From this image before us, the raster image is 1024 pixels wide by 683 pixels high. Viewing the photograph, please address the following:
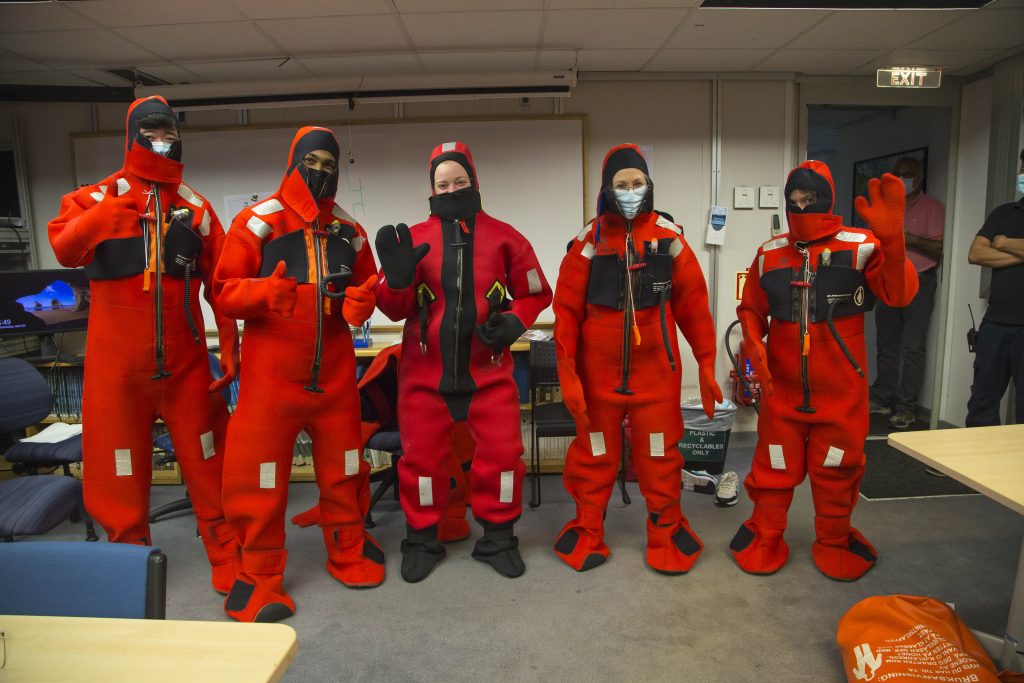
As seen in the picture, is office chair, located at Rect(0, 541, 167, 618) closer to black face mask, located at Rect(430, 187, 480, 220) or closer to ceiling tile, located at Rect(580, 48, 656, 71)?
black face mask, located at Rect(430, 187, 480, 220)

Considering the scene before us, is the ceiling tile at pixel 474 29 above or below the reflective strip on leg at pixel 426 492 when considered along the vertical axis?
above

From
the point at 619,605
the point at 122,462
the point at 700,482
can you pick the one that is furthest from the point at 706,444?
the point at 122,462

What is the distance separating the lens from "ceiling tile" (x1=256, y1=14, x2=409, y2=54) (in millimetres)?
2898

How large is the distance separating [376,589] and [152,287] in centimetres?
146

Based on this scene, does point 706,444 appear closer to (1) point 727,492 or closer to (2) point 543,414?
(1) point 727,492

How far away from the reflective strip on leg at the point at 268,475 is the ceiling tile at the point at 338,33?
2.09 m

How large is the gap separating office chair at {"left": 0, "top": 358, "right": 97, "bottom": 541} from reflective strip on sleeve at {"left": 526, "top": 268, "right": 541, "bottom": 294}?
1.95m

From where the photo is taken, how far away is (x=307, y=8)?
2754mm

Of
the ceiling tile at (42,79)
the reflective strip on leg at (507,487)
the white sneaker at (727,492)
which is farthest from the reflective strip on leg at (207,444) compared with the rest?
the ceiling tile at (42,79)

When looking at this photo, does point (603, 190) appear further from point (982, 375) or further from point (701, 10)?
point (982, 375)

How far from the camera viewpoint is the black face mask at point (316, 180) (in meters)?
2.24

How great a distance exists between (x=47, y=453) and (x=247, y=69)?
7.72 feet

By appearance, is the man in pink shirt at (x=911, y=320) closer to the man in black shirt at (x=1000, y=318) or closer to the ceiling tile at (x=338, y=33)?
the man in black shirt at (x=1000, y=318)

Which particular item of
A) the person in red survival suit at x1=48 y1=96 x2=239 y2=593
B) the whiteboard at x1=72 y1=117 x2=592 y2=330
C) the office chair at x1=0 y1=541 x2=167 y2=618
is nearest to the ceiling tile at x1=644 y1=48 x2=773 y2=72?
the whiteboard at x1=72 y1=117 x2=592 y2=330
